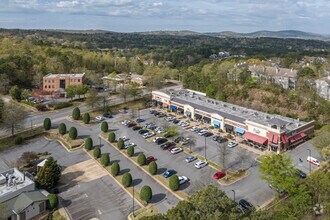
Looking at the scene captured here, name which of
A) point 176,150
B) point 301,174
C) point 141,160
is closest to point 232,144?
point 176,150

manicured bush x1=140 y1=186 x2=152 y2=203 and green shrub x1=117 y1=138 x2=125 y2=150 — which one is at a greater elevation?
green shrub x1=117 y1=138 x2=125 y2=150

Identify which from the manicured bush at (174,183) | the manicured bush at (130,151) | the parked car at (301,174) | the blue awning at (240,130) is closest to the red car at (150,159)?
the manicured bush at (130,151)

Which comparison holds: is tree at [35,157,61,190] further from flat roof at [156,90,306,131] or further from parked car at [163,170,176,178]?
flat roof at [156,90,306,131]

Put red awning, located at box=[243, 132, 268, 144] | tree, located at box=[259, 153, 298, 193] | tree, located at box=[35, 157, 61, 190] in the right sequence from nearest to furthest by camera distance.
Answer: tree, located at box=[259, 153, 298, 193] < tree, located at box=[35, 157, 61, 190] < red awning, located at box=[243, 132, 268, 144]

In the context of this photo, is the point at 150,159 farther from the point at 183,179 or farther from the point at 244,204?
the point at 244,204

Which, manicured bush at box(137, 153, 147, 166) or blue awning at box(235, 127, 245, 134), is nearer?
manicured bush at box(137, 153, 147, 166)

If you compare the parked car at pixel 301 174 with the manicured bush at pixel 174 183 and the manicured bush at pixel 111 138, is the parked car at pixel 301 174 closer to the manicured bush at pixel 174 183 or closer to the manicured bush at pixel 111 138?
the manicured bush at pixel 174 183

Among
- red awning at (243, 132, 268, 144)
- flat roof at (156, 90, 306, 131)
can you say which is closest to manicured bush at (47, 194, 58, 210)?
red awning at (243, 132, 268, 144)

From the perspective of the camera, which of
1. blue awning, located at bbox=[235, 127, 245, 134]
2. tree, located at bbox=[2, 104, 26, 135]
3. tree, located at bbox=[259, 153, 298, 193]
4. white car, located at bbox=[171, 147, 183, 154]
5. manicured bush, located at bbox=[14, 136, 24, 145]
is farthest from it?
blue awning, located at bbox=[235, 127, 245, 134]
